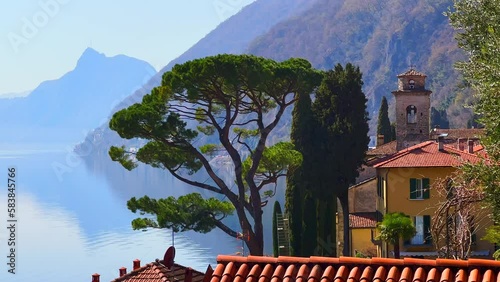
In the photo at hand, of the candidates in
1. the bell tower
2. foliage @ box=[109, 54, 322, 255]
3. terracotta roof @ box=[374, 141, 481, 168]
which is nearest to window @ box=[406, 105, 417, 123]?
the bell tower

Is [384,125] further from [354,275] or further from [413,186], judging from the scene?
[354,275]

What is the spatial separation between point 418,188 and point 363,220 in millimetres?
6226

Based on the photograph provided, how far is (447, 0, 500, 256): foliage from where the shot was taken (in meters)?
10.6

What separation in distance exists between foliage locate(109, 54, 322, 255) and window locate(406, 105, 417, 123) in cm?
1944

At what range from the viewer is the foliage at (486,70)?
34.7 feet

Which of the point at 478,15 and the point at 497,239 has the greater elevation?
the point at 478,15

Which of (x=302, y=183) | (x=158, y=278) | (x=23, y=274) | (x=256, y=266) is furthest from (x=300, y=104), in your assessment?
(x=23, y=274)

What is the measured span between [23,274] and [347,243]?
29057mm

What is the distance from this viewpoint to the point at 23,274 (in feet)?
178

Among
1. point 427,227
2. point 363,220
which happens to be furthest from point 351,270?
point 363,220

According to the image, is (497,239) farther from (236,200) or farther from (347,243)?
(347,243)

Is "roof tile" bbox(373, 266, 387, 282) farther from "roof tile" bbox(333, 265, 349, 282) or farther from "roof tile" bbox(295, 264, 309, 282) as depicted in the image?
"roof tile" bbox(295, 264, 309, 282)

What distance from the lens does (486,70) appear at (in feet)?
34.9

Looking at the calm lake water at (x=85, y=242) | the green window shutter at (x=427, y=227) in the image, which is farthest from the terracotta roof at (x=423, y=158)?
the calm lake water at (x=85, y=242)
